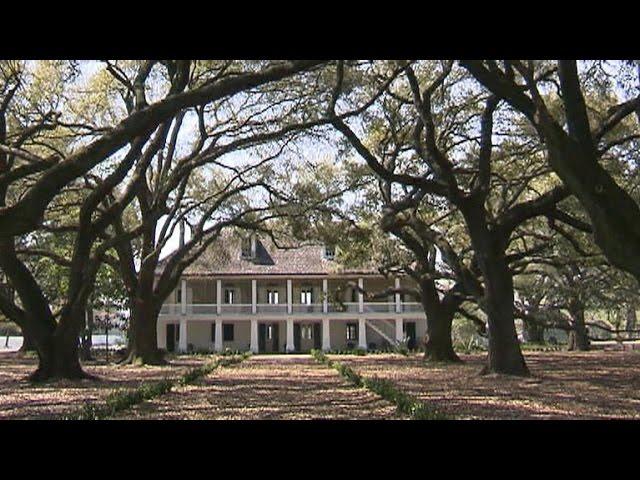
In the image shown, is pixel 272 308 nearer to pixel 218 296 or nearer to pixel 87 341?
pixel 218 296

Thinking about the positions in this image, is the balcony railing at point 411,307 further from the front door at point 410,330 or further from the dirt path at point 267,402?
the dirt path at point 267,402

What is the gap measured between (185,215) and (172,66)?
10.7 metres

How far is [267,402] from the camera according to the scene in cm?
1389

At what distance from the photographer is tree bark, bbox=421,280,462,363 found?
30.1 meters

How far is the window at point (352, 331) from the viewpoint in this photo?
1983 inches

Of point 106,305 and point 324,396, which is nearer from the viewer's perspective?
point 324,396

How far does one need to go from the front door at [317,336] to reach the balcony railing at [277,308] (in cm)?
223

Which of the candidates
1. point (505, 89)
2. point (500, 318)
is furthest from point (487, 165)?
point (505, 89)

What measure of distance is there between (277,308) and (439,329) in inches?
745

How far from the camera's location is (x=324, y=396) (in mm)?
14898

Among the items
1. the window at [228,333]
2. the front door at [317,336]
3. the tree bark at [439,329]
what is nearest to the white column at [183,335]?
the window at [228,333]
